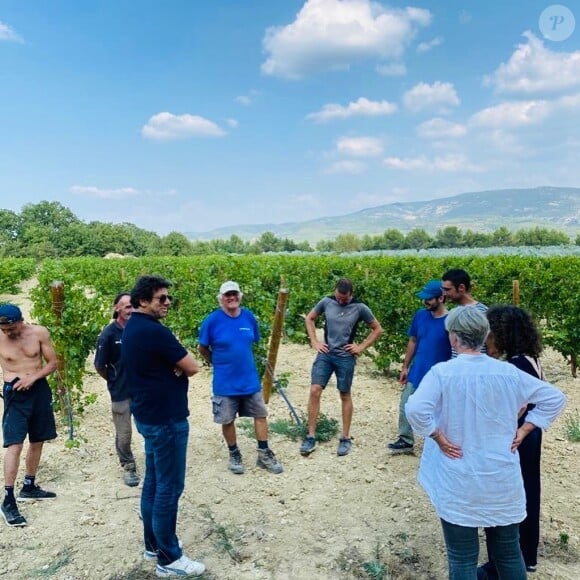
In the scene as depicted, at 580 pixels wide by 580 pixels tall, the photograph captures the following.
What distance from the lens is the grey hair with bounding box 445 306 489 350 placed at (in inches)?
91.7

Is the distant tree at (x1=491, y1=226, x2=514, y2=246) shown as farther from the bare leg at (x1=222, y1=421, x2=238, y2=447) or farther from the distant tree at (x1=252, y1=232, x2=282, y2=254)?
the bare leg at (x1=222, y1=421, x2=238, y2=447)

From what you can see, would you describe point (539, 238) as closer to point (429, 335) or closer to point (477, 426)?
point (429, 335)

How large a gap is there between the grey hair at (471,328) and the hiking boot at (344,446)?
10.1ft

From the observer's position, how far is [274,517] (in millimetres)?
4016

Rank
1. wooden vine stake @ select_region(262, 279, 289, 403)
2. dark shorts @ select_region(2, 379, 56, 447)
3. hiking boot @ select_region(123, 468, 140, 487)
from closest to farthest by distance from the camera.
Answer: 1. dark shorts @ select_region(2, 379, 56, 447)
2. hiking boot @ select_region(123, 468, 140, 487)
3. wooden vine stake @ select_region(262, 279, 289, 403)

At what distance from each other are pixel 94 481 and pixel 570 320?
23.9ft

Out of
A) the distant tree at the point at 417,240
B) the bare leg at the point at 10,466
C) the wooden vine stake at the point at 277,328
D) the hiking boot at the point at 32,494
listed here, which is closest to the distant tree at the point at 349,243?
the distant tree at the point at 417,240

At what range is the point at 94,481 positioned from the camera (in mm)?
4723

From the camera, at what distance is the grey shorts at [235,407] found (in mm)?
A: 4664

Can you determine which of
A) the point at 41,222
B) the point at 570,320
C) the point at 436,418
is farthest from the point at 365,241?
the point at 436,418

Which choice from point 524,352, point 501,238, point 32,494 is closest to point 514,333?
point 524,352

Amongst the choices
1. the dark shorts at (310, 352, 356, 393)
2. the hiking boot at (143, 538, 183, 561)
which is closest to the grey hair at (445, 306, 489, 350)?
the hiking boot at (143, 538, 183, 561)

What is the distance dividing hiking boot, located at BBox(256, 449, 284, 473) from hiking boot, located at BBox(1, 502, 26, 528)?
6.69 ft

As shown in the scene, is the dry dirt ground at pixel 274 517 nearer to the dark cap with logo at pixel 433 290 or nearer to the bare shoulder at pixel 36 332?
the bare shoulder at pixel 36 332
